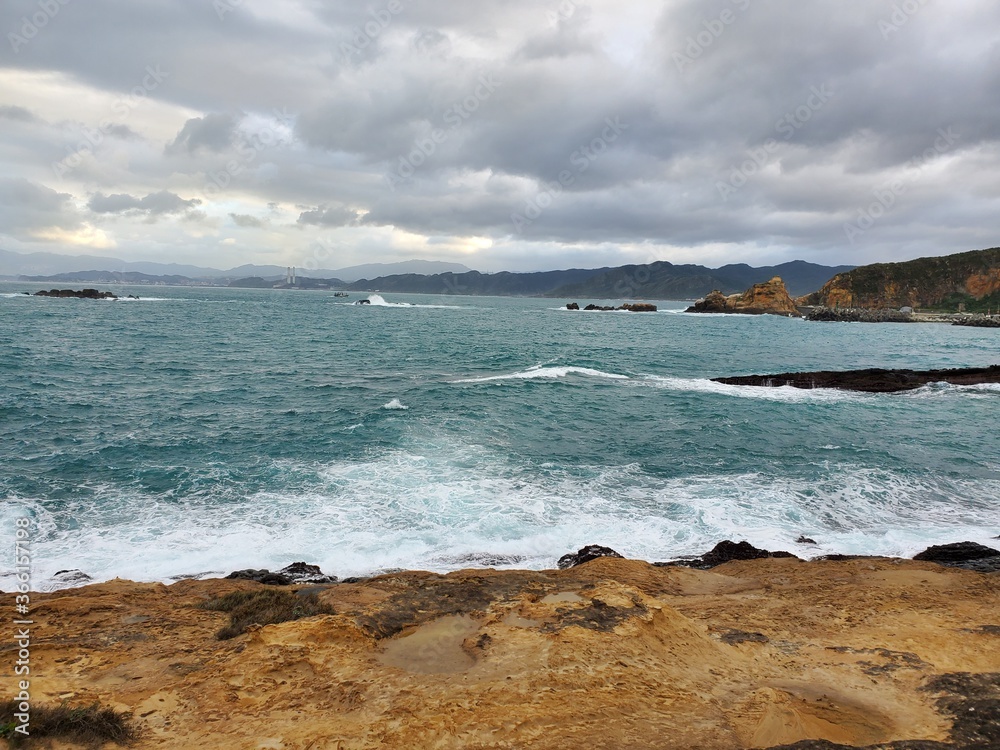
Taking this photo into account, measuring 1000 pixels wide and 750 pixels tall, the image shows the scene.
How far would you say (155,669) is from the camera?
697 centimetres

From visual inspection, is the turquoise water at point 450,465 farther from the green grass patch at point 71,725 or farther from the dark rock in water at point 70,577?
the green grass patch at point 71,725

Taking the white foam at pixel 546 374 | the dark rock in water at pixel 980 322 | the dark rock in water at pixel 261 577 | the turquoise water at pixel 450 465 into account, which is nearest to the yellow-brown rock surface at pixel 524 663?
the dark rock in water at pixel 261 577

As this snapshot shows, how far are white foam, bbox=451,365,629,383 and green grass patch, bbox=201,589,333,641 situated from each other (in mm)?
25275

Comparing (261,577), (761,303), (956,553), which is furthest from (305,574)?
(761,303)

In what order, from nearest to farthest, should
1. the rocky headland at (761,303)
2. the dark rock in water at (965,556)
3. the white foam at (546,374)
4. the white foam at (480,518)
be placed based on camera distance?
the dark rock in water at (965,556)
the white foam at (480,518)
the white foam at (546,374)
the rocky headland at (761,303)

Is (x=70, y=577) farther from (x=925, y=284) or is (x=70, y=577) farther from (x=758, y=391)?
(x=925, y=284)

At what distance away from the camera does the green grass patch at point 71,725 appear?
540cm

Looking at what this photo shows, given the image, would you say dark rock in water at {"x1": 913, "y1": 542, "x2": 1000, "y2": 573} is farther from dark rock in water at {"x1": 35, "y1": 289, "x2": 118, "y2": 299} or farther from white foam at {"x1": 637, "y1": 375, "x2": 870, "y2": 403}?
dark rock in water at {"x1": 35, "y1": 289, "x2": 118, "y2": 299}

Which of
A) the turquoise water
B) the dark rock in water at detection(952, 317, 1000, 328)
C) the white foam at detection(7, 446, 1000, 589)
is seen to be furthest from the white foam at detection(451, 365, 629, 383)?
the dark rock in water at detection(952, 317, 1000, 328)

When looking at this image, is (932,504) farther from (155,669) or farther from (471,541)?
(155,669)

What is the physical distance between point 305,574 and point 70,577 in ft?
15.7

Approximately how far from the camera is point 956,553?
1259cm

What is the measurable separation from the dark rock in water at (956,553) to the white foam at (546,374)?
24538 millimetres

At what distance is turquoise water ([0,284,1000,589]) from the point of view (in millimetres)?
13578
